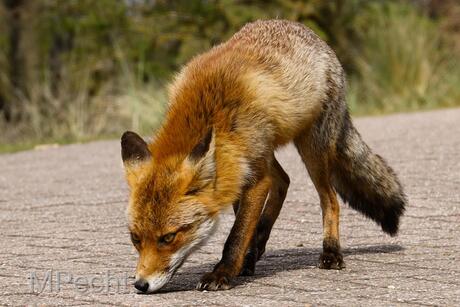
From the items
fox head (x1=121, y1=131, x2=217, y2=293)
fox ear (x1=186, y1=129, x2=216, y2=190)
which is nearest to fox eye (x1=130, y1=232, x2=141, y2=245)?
fox head (x1=121, y1=131, x2=217, y2=293)

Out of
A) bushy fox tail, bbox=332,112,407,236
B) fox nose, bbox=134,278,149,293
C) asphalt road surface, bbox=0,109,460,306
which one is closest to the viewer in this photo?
fox nose, bbox=134,278,149,293

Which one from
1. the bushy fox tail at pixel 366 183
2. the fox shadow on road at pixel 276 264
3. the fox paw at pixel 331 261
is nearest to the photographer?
the fox shadow on road at pixel 276 264

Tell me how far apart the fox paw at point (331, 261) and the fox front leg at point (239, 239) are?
48 centimetres

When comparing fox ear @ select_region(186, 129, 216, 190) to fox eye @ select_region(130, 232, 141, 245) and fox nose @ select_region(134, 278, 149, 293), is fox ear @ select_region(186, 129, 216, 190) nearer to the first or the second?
fox eye @ select_region(130, 232, 141, 245)

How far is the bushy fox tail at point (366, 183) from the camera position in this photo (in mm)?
6559

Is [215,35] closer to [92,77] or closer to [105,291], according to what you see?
[92,77]

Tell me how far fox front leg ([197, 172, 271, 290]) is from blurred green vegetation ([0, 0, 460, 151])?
9.28 m

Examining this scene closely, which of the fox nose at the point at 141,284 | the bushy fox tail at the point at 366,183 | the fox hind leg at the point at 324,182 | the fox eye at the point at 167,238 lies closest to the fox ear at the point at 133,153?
the fox eye at the point at 167,238

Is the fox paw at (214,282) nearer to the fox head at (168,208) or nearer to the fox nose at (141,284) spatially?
the fox head at (168,208)

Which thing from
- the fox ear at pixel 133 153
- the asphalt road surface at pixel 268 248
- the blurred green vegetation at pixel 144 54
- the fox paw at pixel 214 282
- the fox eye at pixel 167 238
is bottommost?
the blurred green vegetation at pixel 144 54

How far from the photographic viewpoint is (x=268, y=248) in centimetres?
677

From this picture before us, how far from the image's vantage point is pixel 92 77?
1831cm

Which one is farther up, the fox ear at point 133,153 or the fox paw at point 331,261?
the fox ear at point 133,153

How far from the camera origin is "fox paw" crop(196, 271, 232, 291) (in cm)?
547
